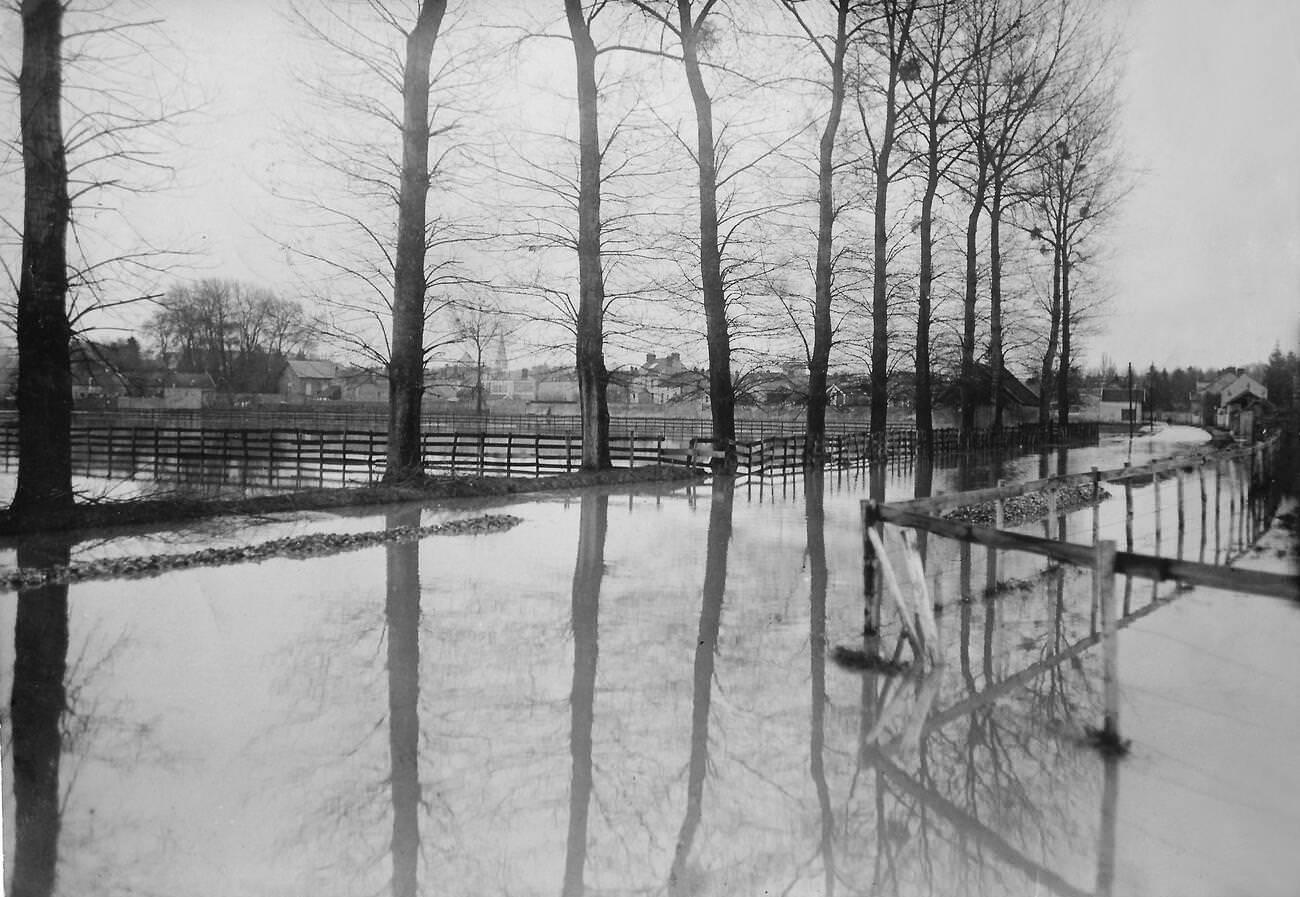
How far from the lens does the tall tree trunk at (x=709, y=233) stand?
18.9 meters

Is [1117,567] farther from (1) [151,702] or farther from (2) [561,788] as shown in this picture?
(1) [151,702]

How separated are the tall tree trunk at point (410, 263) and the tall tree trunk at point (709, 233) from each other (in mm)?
6402

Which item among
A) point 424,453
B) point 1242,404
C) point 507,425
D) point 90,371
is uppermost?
point 90,371

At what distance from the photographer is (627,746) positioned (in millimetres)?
4371

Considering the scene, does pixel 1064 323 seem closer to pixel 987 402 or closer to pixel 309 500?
pixel 987 402

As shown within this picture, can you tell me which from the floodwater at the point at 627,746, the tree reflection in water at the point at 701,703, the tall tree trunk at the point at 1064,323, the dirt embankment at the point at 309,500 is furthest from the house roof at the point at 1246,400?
the tall tree trunk at the point at 1064,323

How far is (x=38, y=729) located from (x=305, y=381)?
188 feet

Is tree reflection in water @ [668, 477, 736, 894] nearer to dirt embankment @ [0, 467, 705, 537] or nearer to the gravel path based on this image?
the gravel path

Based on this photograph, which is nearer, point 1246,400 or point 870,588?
point 1246,400

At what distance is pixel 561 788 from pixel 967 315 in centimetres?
2676

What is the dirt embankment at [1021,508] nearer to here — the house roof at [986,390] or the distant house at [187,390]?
the house roof at [986,390]

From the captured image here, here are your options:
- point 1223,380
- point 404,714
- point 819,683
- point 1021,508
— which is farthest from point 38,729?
point 1021,508

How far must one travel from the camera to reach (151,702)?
4969 millimetres

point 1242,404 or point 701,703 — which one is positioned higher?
point 1242,404
